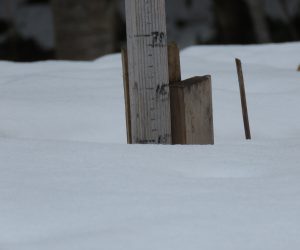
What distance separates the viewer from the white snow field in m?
2.14

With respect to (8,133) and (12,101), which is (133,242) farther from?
(12,101)

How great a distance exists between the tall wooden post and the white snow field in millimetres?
326

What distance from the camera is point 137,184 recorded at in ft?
8.34

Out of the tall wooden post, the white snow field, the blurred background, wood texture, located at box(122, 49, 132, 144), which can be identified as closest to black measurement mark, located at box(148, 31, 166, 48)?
the tall wooden post

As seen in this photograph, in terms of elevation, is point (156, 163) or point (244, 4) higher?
point (244, 4)

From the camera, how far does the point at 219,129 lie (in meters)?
4.09

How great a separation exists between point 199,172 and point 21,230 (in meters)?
0.79

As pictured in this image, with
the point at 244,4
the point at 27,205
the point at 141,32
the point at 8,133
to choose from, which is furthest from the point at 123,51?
the point at 244,4

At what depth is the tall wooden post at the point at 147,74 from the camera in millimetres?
3385

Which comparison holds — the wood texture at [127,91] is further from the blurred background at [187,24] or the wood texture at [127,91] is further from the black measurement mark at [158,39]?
the blurred background at [187,24]

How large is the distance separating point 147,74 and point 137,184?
0.93 m

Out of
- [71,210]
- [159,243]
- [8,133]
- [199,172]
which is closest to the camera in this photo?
[159,243]

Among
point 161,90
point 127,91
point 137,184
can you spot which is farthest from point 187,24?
point 137,184

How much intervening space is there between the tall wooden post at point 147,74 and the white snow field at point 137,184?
326mm
